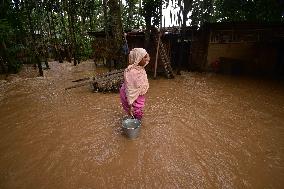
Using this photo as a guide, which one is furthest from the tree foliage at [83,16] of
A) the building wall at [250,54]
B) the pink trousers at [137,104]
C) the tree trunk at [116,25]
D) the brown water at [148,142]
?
Answer: the pink trousers at [137,104]

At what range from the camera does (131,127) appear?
453 cm

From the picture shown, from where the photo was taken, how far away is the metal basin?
437cm

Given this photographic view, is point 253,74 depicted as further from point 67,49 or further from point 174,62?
point 67,49

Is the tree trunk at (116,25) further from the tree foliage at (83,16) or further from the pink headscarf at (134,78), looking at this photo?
the pink headscarf at (134,78)

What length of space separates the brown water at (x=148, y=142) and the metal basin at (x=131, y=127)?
0.44 ft

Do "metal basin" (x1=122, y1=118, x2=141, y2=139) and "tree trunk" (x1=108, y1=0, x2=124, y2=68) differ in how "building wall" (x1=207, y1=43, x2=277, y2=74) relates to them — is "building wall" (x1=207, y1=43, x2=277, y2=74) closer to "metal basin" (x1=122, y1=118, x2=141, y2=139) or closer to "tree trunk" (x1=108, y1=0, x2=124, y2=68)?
"tree trunk" (x1=108, y1=0, x2=124, y2=68)

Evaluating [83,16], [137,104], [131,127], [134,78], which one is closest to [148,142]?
[131,127]

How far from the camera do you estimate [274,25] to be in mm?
10078

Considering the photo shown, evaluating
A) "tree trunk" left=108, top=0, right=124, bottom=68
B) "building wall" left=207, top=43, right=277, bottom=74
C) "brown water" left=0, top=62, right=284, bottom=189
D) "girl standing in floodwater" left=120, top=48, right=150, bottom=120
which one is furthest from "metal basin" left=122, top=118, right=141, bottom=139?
"building wall" left=207, top=43, right=277, bottom=74

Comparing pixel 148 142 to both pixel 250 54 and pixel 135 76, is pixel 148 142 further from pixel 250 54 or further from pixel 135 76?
pixel 250 54

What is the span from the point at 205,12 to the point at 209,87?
18.5 metres

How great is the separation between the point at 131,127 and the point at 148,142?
44cm

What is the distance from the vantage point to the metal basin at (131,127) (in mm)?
4367

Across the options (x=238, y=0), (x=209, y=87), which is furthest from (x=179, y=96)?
(x=238, y=0)
